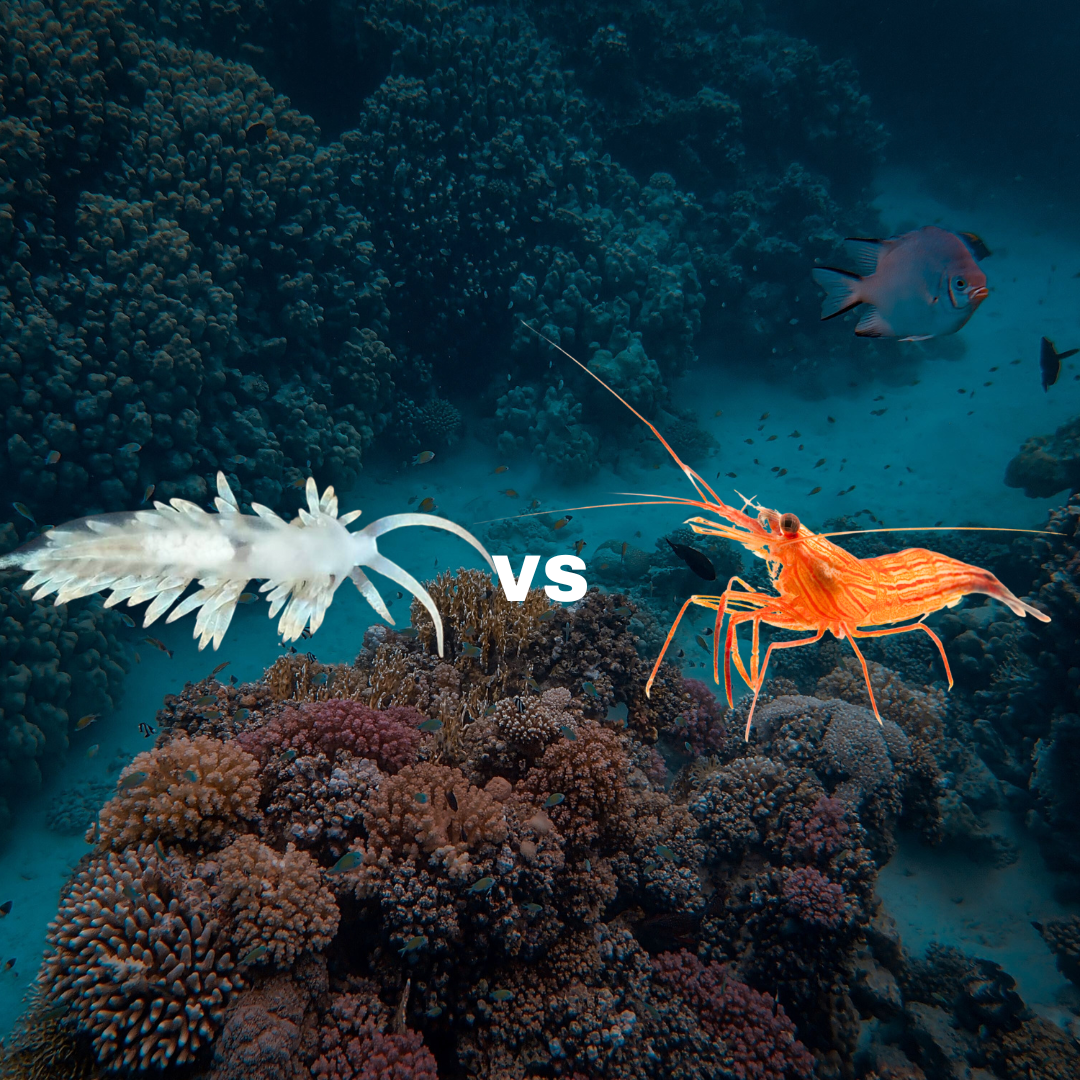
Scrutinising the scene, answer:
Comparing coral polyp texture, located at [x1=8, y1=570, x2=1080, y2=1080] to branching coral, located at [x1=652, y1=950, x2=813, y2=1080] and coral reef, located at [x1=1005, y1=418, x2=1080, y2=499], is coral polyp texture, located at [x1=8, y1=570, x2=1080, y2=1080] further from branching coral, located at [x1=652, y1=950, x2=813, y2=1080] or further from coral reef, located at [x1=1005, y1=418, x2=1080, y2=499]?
coral reef, located at [x1=1005, y1=418, x2=1080, y2=499]

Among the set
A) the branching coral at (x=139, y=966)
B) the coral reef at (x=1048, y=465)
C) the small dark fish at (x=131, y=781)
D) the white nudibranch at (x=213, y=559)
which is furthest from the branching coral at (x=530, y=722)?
the coral reef at (x=1048, y=465)

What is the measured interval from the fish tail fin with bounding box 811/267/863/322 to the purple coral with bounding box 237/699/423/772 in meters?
4.29

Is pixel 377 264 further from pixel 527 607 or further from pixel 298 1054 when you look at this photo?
pixel 298 1054

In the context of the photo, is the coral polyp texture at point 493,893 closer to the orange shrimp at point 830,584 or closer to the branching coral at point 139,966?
the branching coral at point 139,966

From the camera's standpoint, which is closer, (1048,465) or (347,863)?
(347,863)

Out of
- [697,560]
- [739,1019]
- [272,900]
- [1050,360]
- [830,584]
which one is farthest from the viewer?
[1050,360]

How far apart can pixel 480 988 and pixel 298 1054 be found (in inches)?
40.7

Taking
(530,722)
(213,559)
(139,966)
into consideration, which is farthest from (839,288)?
(139,966)

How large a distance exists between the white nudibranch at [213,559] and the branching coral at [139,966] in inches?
88.4

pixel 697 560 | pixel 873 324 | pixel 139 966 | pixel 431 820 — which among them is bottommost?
pixel 139 966

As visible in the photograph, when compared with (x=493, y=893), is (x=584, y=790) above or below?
above

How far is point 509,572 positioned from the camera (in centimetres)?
229

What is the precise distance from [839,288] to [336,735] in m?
4.87

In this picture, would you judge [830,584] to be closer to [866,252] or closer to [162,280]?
[866,252]
